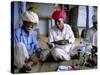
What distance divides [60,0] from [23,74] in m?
0.74

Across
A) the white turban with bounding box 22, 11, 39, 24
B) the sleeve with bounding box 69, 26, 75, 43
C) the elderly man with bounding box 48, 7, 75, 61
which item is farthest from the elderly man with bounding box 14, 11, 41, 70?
the sleeve with bounding box 69, 26, 75, 43

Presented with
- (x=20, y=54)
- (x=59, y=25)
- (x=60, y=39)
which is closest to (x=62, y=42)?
(x=60, y=39)

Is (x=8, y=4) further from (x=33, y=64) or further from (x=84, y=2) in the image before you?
(x=84, y=2)

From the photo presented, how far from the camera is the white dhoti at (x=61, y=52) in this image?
192cm

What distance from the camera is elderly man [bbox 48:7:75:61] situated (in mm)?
1917

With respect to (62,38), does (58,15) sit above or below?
above

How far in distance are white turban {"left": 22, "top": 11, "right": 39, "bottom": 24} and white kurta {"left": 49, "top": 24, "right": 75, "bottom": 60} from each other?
18 cm

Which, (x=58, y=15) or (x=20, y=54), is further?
(x=58, y=15)

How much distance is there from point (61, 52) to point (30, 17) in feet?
1.40

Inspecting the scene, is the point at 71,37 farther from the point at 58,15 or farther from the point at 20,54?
the point at 20,54

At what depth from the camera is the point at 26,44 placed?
182 cm

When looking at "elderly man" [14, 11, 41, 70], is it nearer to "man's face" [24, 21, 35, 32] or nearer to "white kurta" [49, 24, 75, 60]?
"man's face" [24, 21, 35, 32]

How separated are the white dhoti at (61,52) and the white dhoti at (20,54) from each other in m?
0.26

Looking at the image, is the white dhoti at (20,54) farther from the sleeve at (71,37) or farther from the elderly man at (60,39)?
the sleeve at (71,37)
